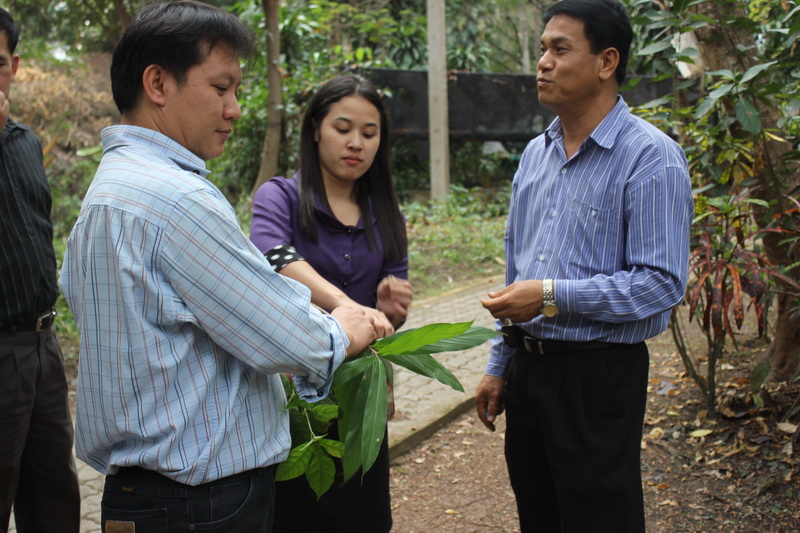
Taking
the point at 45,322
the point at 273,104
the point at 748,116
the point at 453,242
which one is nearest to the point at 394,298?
the point at 45,322

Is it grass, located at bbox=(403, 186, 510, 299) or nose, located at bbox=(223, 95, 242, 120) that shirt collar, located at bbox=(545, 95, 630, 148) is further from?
grass, located at bbox=(403, 186, 510, 299)

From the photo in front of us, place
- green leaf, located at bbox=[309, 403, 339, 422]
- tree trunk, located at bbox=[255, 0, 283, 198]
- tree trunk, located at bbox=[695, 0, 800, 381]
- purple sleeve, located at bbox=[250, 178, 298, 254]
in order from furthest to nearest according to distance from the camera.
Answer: tree trunk, located at bbox=[255, 0, 283, 198] < tree trunk, located at bbox=[695, 0, 800, 381] < purple sleeve, located at bbox=[250, 178, 298, 254] < green leaf, located at bbox=[309, 403, 339, 422]

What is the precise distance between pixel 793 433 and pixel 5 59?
141 inches

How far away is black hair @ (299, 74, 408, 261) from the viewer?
266cm

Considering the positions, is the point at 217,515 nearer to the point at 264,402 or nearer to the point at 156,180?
the point at 264,402

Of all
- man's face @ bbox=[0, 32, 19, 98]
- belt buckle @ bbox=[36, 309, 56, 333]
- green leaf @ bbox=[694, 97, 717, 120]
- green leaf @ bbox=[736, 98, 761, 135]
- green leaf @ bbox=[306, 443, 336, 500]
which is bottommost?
green leaf @ bbox=[306, 443, 336, 500]

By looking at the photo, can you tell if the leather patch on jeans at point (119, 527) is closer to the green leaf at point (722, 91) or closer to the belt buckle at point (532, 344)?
the belt buckle at point (532, 344)

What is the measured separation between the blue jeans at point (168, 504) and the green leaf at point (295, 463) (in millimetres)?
171

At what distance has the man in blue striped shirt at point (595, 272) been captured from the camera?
7.06ft

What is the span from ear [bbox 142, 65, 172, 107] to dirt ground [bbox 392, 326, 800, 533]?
2.47 metres

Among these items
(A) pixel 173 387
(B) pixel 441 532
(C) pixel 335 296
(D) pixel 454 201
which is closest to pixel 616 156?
(C) pixel 335 296

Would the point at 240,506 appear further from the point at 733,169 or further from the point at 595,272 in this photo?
the point at 733,169

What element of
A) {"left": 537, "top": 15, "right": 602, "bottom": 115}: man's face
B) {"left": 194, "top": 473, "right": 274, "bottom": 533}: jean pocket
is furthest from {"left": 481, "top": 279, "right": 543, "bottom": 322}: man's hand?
{"left": 194, "top": 473, "right": 274, "bottom": 533}: jean pocket

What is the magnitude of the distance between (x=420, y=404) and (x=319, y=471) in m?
2.80
